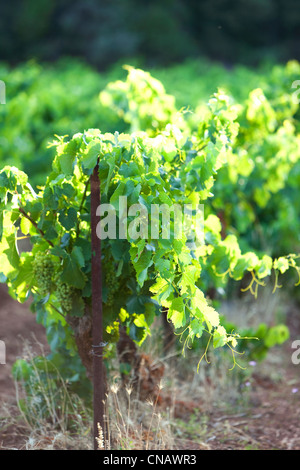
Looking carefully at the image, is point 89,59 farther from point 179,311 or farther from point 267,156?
point 179,311

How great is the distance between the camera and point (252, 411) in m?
3.70

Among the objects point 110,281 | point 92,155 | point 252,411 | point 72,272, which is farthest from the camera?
point 252,411

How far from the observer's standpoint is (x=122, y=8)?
69.1 ft

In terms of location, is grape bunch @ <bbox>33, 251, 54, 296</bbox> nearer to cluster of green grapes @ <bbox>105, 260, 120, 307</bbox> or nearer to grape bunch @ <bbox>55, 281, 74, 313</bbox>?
grape bunch @ <bbox>55, 281, 74, 313</bbox>

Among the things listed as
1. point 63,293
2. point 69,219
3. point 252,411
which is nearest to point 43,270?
point 63,293

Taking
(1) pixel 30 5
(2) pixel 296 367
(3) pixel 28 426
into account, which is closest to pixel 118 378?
(3) pixel 28 426

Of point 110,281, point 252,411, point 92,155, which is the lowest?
point 252,411

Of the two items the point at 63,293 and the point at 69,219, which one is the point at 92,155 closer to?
the point at 69,219

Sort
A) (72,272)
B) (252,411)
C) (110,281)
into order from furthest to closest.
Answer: (252,411) < (110,281) < (72,272)

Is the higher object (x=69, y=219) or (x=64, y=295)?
(x=69, y=219)

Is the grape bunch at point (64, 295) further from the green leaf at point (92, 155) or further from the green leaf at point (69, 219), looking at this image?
the green leaf at point (92, 155)

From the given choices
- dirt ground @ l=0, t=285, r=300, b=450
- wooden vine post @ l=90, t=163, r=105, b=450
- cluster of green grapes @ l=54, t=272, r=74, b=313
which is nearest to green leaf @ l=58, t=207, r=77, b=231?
wooden vine post @ l=90, t=163, r=105, b=450

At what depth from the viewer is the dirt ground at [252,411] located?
10.6 ft

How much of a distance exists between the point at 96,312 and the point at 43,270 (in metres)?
0.27
